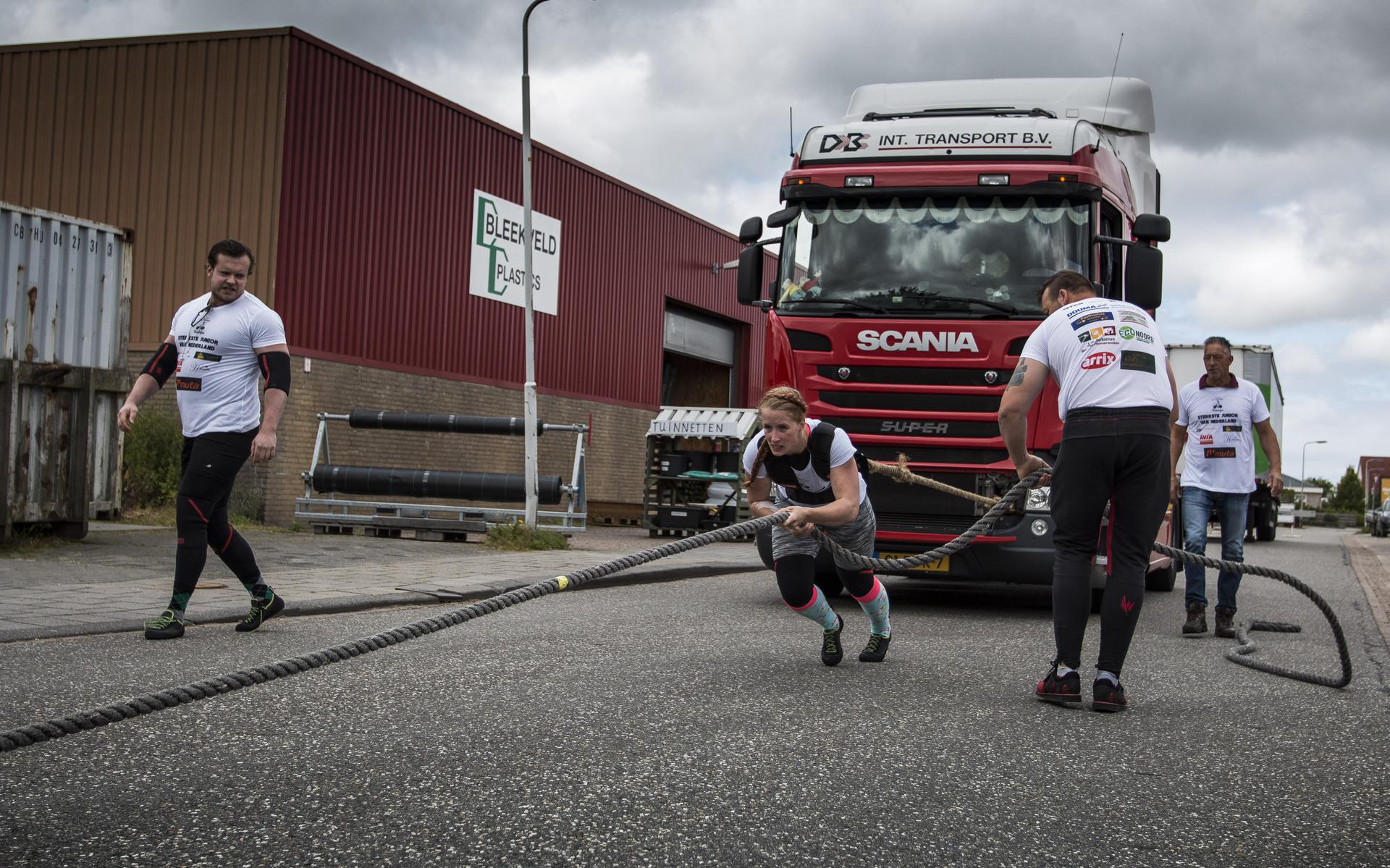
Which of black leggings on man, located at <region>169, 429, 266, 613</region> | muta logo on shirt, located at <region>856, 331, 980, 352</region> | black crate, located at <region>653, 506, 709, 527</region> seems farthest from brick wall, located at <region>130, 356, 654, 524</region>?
black leggings on man, located at <region>169, 429, 266, 613</region>

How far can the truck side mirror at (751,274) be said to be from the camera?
980 centimetres

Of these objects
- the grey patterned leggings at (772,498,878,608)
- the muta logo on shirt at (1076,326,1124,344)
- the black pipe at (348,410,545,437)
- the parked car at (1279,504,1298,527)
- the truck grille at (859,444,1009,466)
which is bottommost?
the parked car at (1279,504,1298,527)

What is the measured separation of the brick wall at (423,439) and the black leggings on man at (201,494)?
34.6 ft

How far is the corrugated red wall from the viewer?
18.1 meters

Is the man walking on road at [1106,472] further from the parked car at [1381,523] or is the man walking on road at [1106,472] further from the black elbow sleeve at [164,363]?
the parked car at [1381,523]

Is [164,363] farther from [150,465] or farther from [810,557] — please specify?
[150,465]

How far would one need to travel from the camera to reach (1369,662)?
719 centimetres

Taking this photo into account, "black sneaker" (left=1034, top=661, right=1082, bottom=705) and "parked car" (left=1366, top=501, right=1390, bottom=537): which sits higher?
"black sneaker" (left=1034, top=661, right=1082, bottom=705)

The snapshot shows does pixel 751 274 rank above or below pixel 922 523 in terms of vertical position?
above

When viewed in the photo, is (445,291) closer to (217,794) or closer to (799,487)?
(799,487)

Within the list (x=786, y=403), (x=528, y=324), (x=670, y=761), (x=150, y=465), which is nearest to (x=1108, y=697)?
(x=786, y=403)

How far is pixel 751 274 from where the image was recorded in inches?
387

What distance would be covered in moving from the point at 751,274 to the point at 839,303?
37.9 inches

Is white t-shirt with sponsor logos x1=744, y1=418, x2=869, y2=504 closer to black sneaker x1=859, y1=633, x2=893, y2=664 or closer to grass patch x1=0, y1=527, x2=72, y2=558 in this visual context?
black sneaker x1=859, y1=633, x2=893, y2=664
